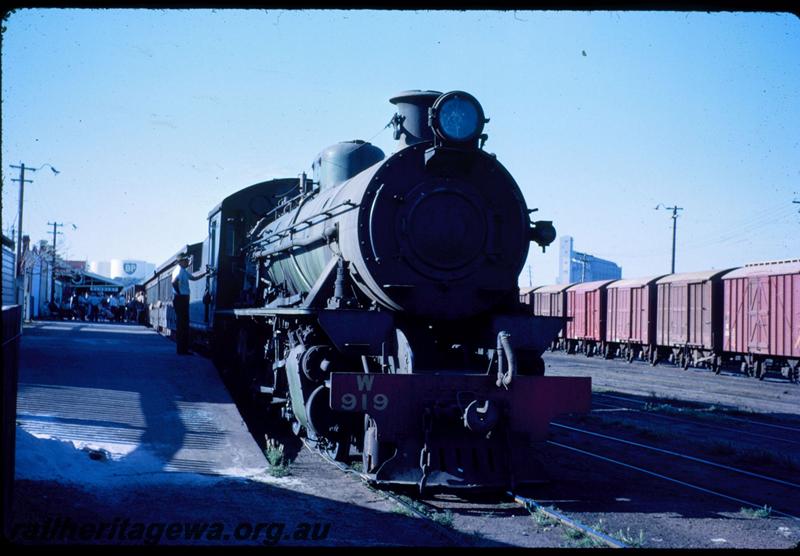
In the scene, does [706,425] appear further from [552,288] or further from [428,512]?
[552,288]

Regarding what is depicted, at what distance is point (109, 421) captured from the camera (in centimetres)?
768

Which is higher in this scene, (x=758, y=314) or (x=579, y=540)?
(x=758, y=314)

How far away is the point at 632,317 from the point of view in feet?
91.4

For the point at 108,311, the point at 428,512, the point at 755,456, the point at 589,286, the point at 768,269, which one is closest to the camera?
the point at 428,512

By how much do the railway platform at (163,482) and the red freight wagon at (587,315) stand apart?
77.2 feet

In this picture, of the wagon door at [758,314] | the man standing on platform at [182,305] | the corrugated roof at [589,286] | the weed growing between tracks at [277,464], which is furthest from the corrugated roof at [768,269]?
the weed growing between tracks at [277,464]

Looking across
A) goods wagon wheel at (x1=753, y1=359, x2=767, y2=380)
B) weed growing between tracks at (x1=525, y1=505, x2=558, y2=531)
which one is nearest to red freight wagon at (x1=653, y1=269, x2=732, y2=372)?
goods wagon wheel at (x1=753, y1=359, x2=767, y2=380)

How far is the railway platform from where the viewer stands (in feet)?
16.8

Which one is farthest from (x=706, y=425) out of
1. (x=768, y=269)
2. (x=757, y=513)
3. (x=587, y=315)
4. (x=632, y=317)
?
(x=587, y=315)

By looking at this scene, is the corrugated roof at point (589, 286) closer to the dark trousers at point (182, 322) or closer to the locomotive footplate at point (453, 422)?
the dark trousers at point (182, 322)

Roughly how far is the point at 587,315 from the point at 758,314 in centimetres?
1124

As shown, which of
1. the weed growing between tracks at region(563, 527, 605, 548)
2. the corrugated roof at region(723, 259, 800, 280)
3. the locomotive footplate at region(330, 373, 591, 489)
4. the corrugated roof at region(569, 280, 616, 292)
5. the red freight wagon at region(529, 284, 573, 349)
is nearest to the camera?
the weed growing between tracks at region(563, 527, 605, 548)

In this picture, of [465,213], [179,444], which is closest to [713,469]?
[465,213]

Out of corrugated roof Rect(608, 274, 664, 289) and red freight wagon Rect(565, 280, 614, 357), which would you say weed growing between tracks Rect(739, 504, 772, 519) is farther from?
red freight wagon Rect(565, 280, 614, 357)
